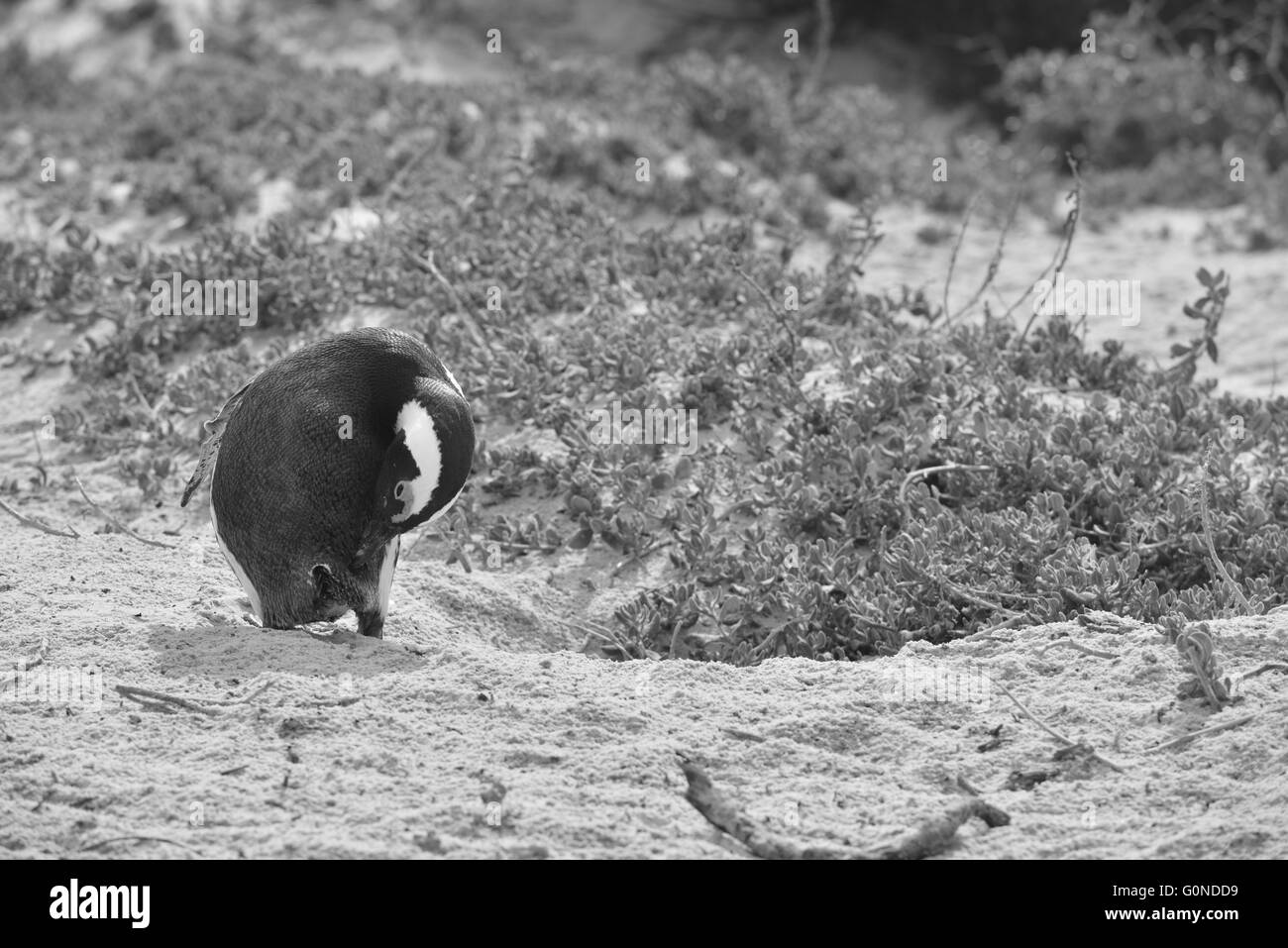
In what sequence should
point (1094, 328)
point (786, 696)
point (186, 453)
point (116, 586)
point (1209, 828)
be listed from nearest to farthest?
1. point (1209, 828)
2. point (786, 696)
3. point (116, 586)
4. point (186, 453)
5. point (1094, 328)

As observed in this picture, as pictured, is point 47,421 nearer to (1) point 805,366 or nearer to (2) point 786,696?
(1) point 805,366

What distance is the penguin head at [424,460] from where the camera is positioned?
430cm

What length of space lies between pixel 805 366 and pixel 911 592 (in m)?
1.71

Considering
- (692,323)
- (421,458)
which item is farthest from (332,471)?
(692,323)

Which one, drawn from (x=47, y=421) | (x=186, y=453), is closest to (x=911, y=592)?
(x=186, y=453)

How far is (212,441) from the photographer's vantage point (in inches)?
201

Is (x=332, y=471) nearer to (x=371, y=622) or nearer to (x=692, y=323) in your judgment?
(x=371, y=622)

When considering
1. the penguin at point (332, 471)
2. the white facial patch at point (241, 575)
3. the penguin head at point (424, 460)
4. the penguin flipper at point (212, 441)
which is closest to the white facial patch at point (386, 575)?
the penguin at point (332, 471)

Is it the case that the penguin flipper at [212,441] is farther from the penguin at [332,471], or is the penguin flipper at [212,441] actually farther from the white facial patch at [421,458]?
the white facial patch at [421,458]

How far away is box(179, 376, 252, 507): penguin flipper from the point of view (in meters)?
4.93

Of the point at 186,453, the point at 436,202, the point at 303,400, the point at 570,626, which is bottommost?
the point at 570,626

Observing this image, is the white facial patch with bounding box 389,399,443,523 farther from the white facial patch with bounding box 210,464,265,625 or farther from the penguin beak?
the white facial patch with bounding box 210,464,265,625

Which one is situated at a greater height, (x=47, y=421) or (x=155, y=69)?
(x=155, y=69)

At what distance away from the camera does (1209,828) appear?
347 cm
